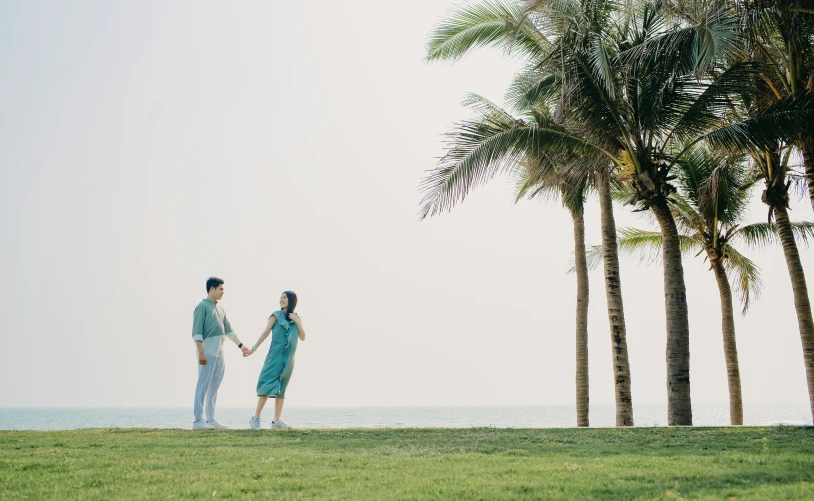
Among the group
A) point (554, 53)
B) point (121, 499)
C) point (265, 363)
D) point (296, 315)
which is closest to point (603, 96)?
point (554, 53)

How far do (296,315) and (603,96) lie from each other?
7.26 metres

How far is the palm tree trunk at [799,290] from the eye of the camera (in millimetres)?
17031

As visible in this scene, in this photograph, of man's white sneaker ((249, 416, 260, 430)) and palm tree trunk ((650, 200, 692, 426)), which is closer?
man's white sneaker ((249, 416, 260, 430))

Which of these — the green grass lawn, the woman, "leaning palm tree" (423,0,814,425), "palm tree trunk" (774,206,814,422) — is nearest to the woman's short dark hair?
the woman

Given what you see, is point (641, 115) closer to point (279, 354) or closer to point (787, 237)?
point (787, 237)

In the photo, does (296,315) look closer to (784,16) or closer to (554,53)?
(554,53)

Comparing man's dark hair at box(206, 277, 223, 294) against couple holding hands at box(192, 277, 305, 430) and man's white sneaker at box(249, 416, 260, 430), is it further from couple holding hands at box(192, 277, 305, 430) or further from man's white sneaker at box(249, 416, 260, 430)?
man's white sneaker at box(249, 416, 260, 430)

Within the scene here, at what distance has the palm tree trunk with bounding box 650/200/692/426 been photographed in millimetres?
13195

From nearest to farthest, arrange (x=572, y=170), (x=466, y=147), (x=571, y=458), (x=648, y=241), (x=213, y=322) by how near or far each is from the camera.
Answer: (x=571, y=458), (x=213, y=322), (x=466, y=147), (x=572, y=170), (x=648, y=241)

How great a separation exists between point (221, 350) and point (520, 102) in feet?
29.4

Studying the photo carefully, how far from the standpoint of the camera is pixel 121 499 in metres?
5.13

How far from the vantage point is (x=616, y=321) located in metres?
16.7

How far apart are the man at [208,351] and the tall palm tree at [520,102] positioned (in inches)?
189

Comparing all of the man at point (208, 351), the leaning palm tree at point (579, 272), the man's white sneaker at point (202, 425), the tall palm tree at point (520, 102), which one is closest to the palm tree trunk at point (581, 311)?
the leaning palm tree at point (579, 272)
